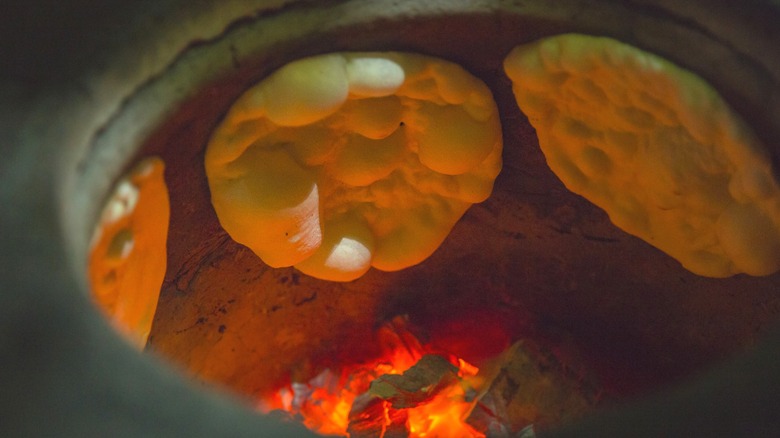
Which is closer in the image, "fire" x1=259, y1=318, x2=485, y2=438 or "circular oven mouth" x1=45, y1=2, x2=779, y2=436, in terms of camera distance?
"circular oven mouth" x1=45, y1=2, x2=779, y2=436

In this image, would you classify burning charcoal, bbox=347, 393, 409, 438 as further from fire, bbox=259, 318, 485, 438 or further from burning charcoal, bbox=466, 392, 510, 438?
burning charcoal, bbox=466, 392, 510, 438

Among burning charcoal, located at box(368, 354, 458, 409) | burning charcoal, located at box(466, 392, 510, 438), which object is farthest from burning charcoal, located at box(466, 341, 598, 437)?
burning charcoal, located at box(368, 354, 458, 409)

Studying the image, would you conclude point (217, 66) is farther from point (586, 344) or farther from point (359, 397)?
point (586, 344)

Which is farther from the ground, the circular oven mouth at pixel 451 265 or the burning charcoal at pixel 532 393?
the circular oven mouth at pixel 451 265

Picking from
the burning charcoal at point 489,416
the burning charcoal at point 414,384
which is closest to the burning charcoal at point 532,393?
the burning charcoal at point 489,416

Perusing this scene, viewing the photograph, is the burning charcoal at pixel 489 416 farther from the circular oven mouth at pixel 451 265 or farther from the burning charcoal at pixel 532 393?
the circular oven mouth at pixel 451 265

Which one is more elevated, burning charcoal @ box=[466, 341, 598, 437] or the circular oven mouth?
the circular oven mouth

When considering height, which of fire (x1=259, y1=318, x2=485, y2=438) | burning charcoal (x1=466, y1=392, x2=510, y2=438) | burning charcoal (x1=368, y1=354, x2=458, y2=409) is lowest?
fire (x1=259, y1=318, x2=485, y2=438)

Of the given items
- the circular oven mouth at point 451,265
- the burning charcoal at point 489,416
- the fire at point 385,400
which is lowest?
the fire at point 385,400
